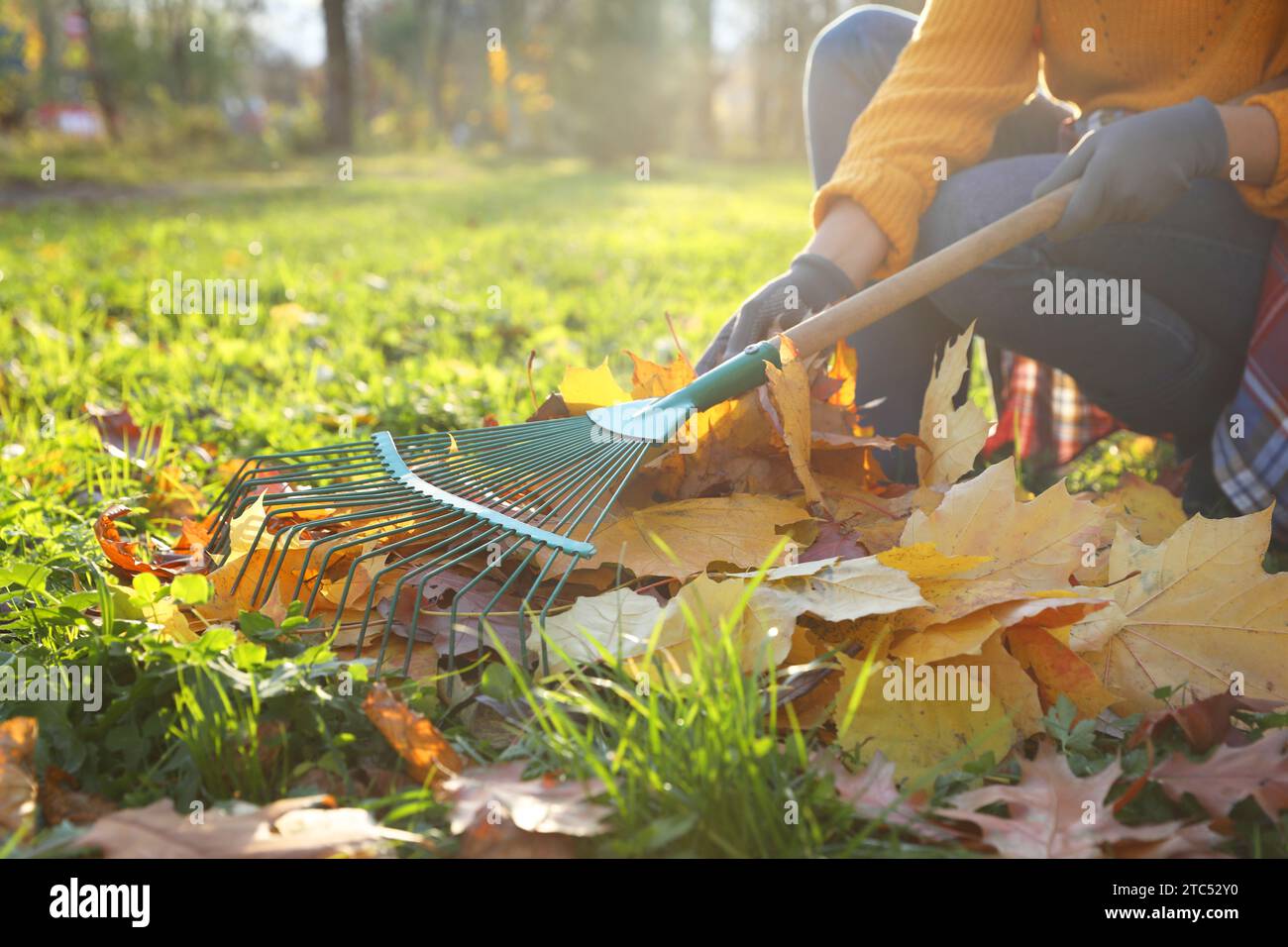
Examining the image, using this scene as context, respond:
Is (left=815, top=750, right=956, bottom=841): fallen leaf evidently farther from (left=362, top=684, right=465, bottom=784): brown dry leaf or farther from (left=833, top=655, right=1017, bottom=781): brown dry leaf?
(left=362, top=684, right=465, bottom=784): brown dry leaf

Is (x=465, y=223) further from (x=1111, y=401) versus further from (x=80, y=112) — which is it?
(x=80, y=112)

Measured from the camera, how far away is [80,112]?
37062mm

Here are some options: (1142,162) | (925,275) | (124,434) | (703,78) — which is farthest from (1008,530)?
(703,78)

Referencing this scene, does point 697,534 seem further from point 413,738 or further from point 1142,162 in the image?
point 1142,162

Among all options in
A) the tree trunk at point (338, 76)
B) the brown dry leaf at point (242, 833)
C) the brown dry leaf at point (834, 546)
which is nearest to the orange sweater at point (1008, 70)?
the brown dry leaf at point (834, 546)

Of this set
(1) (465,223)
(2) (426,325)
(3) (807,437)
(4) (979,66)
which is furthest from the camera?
(1) (465,223)

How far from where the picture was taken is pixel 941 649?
1.21 meters

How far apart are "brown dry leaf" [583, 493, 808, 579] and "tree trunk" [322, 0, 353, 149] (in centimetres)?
1637

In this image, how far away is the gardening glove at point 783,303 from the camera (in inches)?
72.8

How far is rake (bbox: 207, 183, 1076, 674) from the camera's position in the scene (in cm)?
138

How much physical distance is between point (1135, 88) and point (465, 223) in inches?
256

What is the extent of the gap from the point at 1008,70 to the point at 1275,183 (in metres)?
0.57

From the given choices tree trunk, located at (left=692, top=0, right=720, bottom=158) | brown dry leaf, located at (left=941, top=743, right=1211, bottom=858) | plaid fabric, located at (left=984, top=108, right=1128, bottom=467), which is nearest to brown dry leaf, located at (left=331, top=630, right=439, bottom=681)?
brown dry leaf, located at (left=941, top=743, right=1211, bottom=858)
